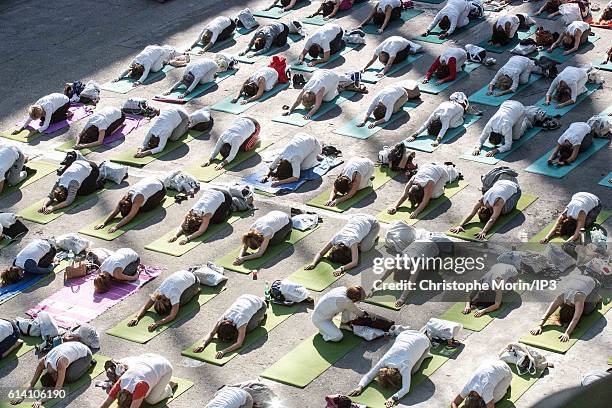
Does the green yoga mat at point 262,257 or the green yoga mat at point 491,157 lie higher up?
the green yoga mat at point 262,257

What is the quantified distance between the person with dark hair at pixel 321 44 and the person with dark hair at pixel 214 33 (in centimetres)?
221

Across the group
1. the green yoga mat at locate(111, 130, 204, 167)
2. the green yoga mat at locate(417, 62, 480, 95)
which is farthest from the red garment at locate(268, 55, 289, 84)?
the green yoga mat at locate(417, 62, 480, 95)

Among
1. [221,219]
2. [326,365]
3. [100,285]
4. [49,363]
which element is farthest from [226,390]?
[221,219]

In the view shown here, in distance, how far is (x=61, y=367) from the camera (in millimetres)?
11680

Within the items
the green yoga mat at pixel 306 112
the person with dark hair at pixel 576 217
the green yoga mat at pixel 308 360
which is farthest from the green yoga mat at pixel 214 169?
the person with dark hair at pixel 576 217

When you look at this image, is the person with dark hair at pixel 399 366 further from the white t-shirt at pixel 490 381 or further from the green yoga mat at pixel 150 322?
the green yoga mat at pixel 150 322

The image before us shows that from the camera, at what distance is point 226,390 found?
10938 millimetres

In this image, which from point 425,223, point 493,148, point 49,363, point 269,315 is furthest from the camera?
point 493,148

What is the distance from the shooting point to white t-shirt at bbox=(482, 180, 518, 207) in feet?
48.0

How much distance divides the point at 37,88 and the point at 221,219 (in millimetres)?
7669

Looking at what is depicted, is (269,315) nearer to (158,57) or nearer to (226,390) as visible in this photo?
(226,390)

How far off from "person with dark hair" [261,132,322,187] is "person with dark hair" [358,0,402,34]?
257 inches

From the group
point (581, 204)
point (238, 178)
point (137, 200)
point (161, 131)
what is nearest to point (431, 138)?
point (238, 178)

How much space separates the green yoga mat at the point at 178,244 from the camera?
48.4 feet
